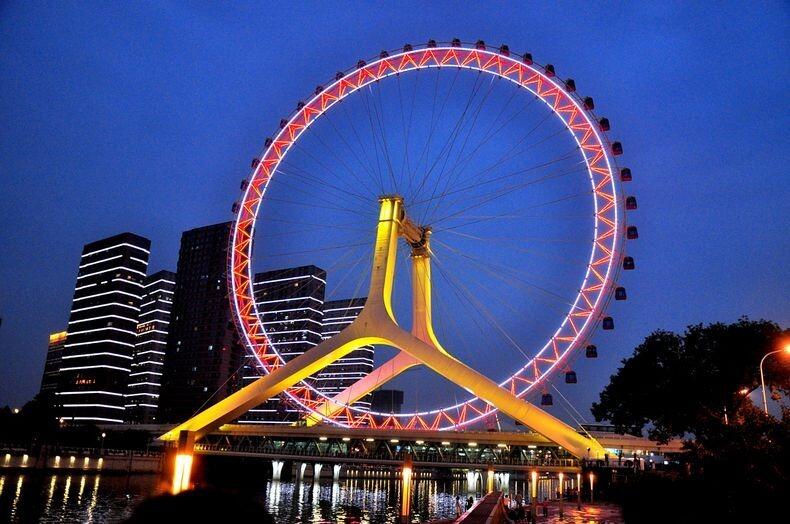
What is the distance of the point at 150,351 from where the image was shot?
145250mm

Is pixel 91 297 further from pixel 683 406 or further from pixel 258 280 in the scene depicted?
pixel 683 406

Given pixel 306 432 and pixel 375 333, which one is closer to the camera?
pixel 375 333

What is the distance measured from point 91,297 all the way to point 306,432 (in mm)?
111194

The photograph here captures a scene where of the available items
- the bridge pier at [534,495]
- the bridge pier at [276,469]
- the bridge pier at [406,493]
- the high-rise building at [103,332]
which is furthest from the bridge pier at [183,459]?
the high-rise building at [103,332]

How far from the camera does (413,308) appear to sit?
152 feet

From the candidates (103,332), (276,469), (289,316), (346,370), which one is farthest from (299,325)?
(276,469)

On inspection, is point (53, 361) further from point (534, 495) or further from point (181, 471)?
point (534, 495)

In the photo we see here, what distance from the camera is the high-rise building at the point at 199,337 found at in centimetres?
13200

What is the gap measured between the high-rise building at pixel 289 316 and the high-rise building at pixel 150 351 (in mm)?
20810

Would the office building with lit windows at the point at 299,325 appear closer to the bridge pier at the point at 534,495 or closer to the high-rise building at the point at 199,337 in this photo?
the high-rise building at the point at 199,337

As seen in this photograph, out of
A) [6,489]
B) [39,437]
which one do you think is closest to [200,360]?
[39,437]

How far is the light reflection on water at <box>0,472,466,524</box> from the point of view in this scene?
36147 millimetres

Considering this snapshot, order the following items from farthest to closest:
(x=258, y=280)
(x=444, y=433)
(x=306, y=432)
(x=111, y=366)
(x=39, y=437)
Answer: (x=258, y=280), (x=111, y=366), (x=39, y=437), (x=306, y=432), (x=444, y=433)

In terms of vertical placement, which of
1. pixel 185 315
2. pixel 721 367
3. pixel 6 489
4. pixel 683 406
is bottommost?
pixel 6 489
